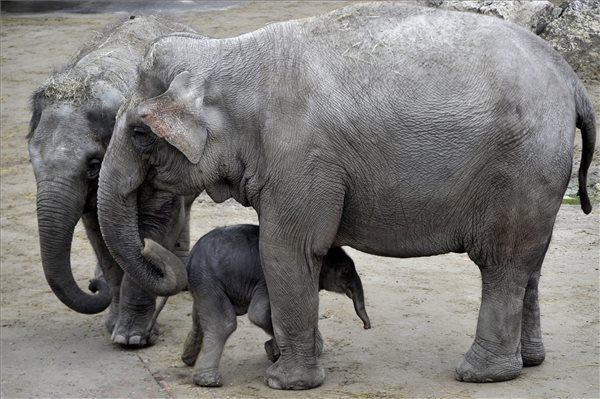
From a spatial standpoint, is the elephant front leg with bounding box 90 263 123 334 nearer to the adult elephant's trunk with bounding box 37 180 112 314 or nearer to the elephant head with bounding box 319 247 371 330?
the adult elephant's trunk with bounding box 37 180 112 314

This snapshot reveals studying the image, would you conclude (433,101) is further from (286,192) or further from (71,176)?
(71,176)

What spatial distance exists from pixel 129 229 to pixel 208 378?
3.04 ft

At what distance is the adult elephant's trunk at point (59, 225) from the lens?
25.0 feet

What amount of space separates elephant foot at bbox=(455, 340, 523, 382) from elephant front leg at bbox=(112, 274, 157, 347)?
207cm

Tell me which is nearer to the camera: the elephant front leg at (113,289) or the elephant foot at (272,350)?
the elephant foot at (272,350)

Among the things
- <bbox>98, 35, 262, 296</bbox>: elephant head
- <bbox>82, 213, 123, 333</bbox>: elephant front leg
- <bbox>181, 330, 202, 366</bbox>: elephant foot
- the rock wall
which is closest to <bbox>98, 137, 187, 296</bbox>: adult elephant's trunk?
<bbox>98, 35, 262, 296</bbox>: elephant head

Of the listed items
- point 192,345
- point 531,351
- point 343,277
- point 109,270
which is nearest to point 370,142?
point 343,277

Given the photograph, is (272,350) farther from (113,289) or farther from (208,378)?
(113,289)

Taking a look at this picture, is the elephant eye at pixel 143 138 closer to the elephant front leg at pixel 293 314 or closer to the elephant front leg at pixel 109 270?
the elephant front leg at pixel 293 314

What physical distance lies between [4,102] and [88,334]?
7240mm

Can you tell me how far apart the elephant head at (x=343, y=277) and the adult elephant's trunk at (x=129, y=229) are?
78 centimetres

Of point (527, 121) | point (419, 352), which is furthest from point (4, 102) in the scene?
point (527, 121)

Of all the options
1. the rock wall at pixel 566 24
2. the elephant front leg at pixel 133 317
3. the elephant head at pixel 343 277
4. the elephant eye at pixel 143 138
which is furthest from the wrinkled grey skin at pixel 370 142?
the rock wall at pixel 566 24

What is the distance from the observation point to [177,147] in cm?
677
